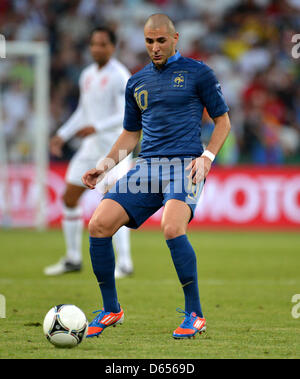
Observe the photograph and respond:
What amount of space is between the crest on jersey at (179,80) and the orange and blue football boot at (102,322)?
1.62 meters

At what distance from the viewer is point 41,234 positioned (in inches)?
518

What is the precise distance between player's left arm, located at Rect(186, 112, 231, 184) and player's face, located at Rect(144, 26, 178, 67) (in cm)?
56

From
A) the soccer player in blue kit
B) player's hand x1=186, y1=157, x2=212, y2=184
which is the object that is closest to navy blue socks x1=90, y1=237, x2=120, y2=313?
the soccer player in blue kit

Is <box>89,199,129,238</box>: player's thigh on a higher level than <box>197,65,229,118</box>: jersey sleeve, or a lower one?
lower

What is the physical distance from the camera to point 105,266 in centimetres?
497

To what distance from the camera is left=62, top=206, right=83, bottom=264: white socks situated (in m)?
8.55

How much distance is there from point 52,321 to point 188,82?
72.7 inches

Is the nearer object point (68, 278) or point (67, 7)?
point (68, 278)

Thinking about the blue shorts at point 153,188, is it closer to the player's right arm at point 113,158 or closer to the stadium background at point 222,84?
the player's right arm at point 113,158

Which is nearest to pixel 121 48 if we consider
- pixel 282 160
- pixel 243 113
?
pixel 243 113

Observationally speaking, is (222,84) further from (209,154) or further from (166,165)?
(209,154)

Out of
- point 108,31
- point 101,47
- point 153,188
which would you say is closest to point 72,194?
point 101,47

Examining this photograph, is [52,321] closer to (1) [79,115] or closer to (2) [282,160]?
(1) [79,115]

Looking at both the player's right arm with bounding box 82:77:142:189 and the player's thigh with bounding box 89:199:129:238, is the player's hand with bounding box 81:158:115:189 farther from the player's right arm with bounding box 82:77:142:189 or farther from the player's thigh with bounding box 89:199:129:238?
the player's thigh with bounding box 89:199:129:238
